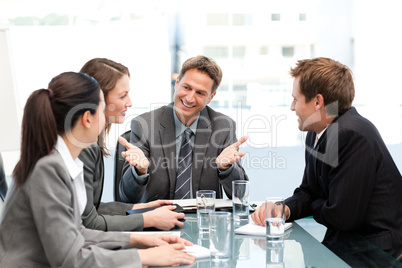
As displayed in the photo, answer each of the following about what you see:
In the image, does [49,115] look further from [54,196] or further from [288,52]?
[288,52]

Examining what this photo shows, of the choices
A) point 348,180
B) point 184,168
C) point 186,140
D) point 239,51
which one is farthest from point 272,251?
point 239,51

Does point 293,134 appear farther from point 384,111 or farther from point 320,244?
point 320,244

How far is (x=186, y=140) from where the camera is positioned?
282 centimetres

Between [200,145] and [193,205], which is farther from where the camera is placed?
[200,145]

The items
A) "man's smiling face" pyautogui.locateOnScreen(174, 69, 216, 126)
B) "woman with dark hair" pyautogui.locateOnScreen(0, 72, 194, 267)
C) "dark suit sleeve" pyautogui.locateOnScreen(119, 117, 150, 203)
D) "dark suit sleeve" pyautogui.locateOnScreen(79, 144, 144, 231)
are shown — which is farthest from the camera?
"man's smiling face" pyautogui.locateOnScreen(174, 69, 216, 126)

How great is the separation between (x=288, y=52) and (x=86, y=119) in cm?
358

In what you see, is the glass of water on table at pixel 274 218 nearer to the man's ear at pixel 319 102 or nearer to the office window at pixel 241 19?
the man's ear at pixel 319 102

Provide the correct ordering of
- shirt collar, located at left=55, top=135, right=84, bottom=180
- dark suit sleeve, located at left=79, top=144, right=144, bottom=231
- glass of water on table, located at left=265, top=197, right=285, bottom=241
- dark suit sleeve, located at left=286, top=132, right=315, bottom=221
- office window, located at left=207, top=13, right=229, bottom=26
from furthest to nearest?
1. office window, located at left=207, top=13, right=229, bottom=26
2. dark suit sleeve, located at left=286, top=132, right=315, bottom=221
3. dark suit sleeve, located at left=79, top=144, right=144, bottom=231
4. glass of water on table, located at left=265, top=197, right=285, bottom=241
5. shirt collar, located at left=55, top=135, right=84, bottom=180

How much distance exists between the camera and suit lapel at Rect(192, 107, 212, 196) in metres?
2.71

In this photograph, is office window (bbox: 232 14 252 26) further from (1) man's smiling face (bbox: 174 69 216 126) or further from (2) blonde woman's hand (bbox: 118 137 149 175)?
(2) blonde woman's hand (bbox: 118 137 149 175)

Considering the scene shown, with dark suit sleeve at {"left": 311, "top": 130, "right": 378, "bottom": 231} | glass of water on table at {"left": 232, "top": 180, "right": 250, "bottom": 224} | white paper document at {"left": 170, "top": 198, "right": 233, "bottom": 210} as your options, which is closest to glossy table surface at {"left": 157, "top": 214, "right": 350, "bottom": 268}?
glass of water on table at {"left": 232, "top": 180, "right": 250, "bottom": 224}

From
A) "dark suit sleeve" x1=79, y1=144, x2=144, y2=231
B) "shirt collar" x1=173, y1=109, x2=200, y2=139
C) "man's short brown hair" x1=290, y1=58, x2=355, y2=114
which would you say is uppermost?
"man's short brown hair" x1=290, y1=58, x2=355, y2=114

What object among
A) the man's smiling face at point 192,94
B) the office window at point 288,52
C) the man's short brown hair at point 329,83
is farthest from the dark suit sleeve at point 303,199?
the office window at point 288,52

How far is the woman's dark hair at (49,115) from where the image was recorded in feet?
4.43
